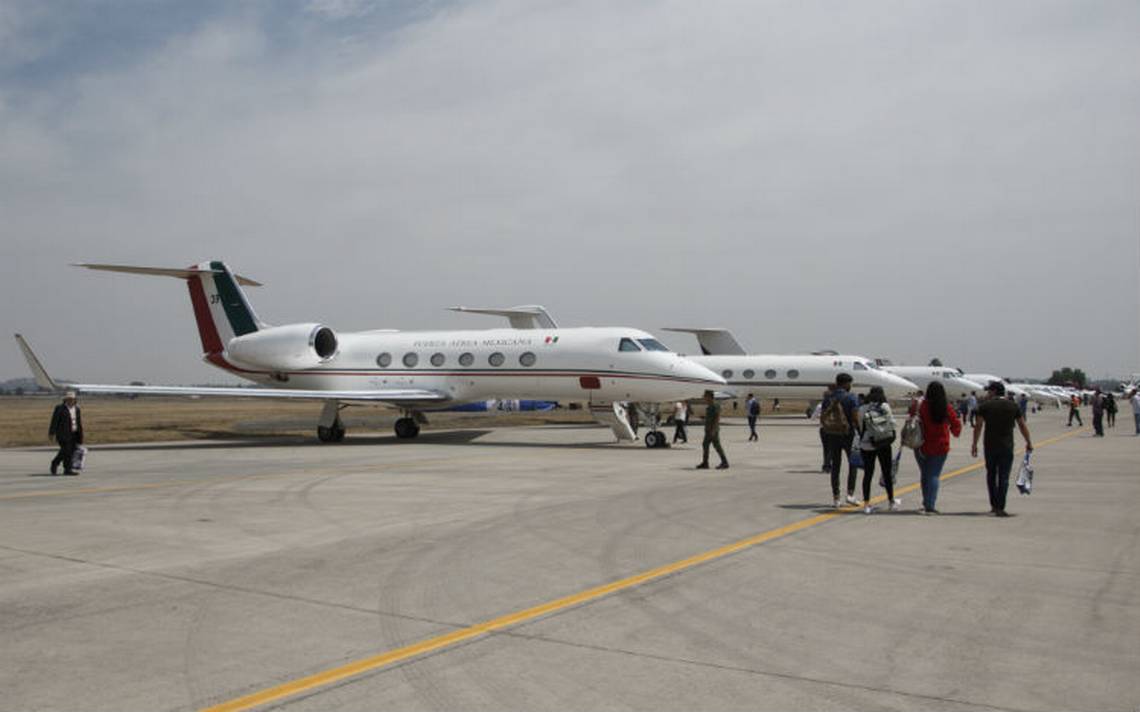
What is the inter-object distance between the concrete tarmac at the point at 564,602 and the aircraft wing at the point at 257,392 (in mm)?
10168

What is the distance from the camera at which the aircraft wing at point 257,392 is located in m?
23.3

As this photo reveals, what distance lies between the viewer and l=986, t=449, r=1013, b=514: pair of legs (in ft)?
36.1

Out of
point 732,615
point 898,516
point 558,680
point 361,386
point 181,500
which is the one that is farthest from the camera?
point 361,386

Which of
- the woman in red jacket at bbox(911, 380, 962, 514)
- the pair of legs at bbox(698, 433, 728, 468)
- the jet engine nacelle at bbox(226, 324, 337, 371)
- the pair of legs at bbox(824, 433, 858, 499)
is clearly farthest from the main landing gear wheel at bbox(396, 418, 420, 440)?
the woman in red jacket at bbox(911, 380, 962, 514)

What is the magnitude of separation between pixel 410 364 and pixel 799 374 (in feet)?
65.1

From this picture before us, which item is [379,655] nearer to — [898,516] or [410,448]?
[898,516]

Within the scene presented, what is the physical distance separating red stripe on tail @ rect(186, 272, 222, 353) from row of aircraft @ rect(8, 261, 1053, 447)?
0.11ft

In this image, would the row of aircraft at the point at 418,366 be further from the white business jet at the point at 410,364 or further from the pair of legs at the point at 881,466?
the pair of legs at the point at 881,466

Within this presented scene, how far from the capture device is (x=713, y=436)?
1744 centimetres

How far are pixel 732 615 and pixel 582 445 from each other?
19.3 metres

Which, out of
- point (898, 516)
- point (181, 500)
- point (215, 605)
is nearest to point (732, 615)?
point (215, 605)

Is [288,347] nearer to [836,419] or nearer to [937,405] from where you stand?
[836,419]

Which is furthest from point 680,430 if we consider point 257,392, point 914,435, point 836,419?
point 914,435

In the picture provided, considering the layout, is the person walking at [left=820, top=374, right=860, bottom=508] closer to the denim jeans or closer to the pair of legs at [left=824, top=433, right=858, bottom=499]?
the pair of legs at [left=824, top=433, right=858, bottom=499]
